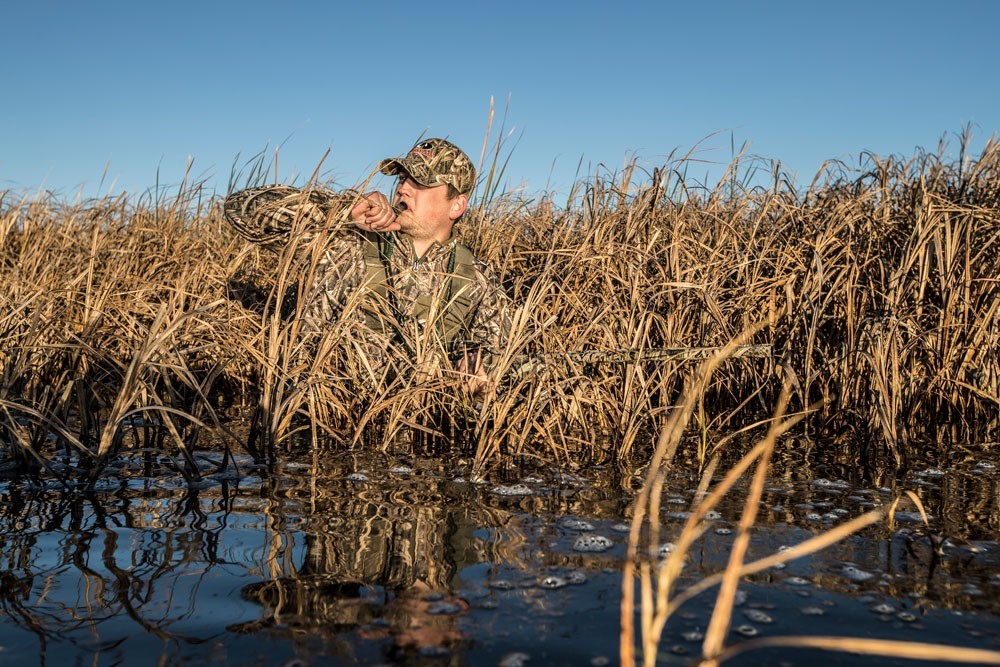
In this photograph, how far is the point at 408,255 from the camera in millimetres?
4535

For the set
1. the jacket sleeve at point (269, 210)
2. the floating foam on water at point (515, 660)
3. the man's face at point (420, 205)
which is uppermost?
the man's face at point (420, 205)

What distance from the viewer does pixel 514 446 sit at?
131 inches

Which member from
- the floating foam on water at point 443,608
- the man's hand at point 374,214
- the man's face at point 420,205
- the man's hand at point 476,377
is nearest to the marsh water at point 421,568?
the floating foam on water at point 443,608

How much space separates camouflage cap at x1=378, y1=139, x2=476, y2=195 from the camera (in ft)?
14.8

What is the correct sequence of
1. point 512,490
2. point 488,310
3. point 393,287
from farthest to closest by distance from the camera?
1. point 488,310
2. point 393,287
3. point 512,490

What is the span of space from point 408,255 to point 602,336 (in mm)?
1181

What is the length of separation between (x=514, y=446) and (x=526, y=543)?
96cm

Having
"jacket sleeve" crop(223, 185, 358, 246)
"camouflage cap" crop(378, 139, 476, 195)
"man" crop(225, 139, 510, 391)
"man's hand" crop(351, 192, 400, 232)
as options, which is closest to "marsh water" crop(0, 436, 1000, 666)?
"man" crop(225, 139, 510, 391)

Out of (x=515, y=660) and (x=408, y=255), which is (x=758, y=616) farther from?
(x=408, y=255)

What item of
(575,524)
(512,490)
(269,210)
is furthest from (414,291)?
(575,524)

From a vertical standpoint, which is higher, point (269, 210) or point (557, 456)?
point (269, 210)

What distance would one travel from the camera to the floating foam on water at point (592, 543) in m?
2.34

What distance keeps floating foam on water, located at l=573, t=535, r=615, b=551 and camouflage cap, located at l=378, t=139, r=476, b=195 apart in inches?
102

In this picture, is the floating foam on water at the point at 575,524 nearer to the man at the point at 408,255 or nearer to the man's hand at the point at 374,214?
the man at the point at 408,255
